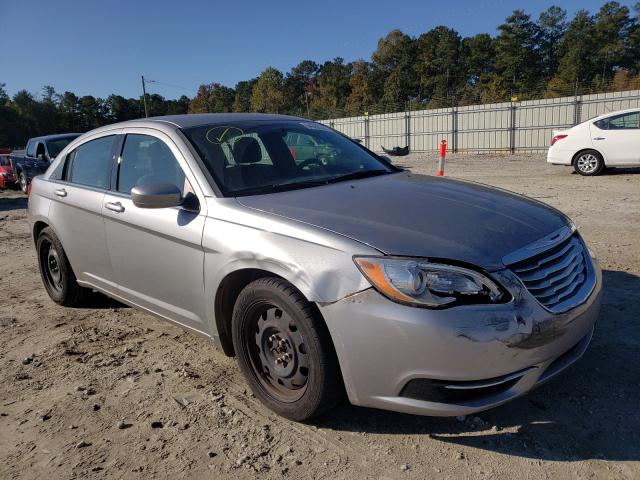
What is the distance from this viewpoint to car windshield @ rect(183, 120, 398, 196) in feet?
10.8

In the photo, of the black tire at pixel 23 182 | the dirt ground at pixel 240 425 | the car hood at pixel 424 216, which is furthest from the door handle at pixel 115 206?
the black tire at pixel 23 182

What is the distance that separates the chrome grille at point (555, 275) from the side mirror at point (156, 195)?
1.94 metres

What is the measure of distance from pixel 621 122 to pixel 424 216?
37.8 feet

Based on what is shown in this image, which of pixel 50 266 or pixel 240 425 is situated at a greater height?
pixel 50 266

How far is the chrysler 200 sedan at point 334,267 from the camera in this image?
228 cm

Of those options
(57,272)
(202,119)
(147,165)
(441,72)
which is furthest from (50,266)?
(441,72)

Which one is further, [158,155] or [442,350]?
[158,155]

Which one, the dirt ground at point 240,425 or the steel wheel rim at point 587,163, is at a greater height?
the steel wheel rim at point 587,163

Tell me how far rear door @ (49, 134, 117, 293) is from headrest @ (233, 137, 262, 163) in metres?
1.19

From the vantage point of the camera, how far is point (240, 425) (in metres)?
2.79

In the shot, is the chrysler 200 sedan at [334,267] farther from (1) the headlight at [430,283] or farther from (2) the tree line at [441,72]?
(2) the tree line at [441,72]

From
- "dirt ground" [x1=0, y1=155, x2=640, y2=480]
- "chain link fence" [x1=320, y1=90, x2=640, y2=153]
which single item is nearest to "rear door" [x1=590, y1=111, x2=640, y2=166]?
"dirt ground" [x1=0, y1=155, x2=640, y2=480]

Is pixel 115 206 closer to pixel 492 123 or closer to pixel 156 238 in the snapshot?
pixel 156 238

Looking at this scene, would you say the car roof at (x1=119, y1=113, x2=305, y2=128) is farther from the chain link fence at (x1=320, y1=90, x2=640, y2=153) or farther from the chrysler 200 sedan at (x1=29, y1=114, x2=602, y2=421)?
the chain link fence at (x1=320, y1=90, x2=640, y2=153)
